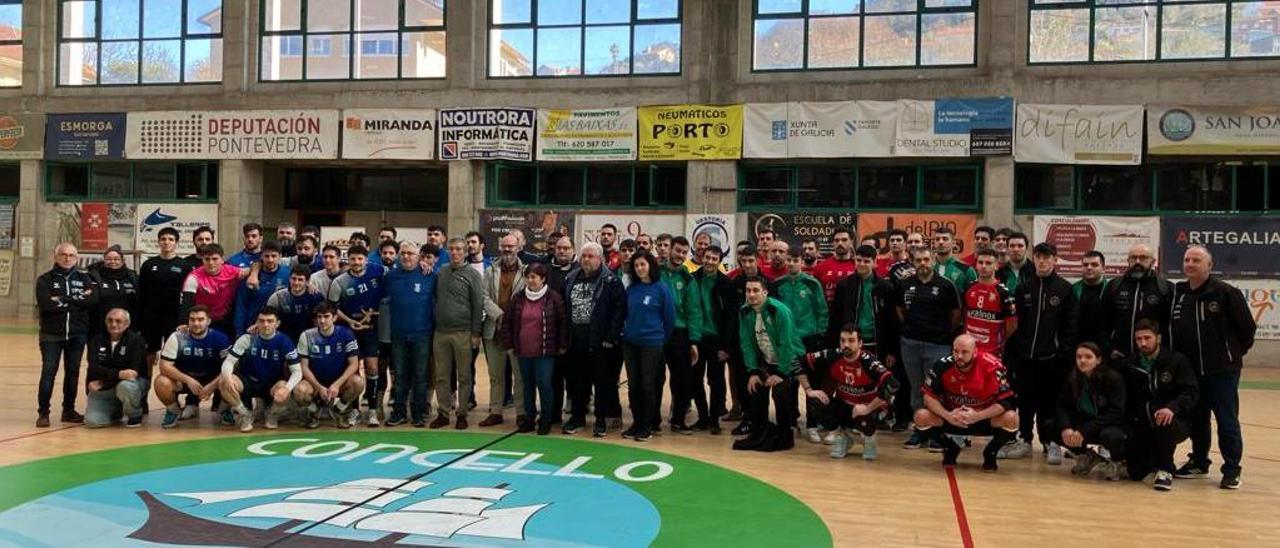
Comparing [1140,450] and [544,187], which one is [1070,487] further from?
[544,187]

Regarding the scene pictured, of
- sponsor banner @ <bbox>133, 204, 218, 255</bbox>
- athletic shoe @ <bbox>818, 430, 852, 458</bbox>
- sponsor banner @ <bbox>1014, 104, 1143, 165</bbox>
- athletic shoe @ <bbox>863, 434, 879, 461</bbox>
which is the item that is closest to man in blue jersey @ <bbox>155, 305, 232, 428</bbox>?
athletic shoe @ <bbox>818, 430, 852, 458</bbox>

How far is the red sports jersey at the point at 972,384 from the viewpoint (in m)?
7.93

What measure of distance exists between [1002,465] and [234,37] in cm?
1792

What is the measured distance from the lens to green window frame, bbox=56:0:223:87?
20906mm

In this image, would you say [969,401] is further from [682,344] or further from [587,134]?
[587,134]

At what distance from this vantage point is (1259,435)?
9.98 metres

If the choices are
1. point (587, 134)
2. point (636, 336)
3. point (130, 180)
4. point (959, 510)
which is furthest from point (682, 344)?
point (130, 180)

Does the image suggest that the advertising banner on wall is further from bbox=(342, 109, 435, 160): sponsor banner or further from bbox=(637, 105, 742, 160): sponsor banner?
bbox=(342, 109, 435, 160): sponsor banner

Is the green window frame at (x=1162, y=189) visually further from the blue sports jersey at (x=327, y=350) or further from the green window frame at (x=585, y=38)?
the blue sports jersey at (x=327, y=350)

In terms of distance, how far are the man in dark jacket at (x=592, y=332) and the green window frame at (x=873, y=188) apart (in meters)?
9.60

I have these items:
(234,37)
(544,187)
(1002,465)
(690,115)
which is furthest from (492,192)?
(1002,465)

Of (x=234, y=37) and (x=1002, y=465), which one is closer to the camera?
(x=1002, y=465)

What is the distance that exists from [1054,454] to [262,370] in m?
7.14

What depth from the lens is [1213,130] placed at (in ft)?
54.9
